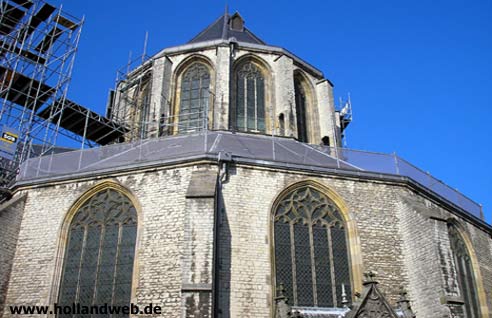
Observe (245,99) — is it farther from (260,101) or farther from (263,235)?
(263,235)

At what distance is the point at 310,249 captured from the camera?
464 inches

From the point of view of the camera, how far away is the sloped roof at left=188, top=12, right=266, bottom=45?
20.4m

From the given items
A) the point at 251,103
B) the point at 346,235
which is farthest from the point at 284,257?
the point at 251,103

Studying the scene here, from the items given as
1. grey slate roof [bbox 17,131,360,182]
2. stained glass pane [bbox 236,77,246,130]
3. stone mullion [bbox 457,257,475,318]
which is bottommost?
stone mullion [bbox 457,257,475,318]

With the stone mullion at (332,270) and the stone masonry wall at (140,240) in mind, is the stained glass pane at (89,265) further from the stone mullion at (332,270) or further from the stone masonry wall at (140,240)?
the stone mullion at (332,270)

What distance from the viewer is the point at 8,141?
48.7ft

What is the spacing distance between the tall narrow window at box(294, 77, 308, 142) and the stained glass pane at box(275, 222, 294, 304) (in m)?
6.39

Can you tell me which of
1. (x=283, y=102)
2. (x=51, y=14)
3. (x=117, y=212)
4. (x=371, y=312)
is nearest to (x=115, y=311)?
(x=117, y=212)

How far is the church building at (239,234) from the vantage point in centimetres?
1068

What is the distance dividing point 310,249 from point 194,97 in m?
8.11

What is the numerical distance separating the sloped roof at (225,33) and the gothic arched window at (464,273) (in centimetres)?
1070

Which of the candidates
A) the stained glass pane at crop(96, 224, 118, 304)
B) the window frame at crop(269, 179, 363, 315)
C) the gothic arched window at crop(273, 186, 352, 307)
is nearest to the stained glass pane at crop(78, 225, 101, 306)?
the stained glass pane at crop(96, 224, 118, 304)

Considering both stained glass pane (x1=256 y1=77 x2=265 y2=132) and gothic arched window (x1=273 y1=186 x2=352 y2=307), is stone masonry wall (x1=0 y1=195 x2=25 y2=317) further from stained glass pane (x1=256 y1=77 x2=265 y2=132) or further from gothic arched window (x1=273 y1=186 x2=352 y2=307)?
stained glass pane (x1=256 y1=77 x2=265 y2=132)

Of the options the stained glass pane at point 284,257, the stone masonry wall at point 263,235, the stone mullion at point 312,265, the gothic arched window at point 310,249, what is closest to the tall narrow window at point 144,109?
the stone masonry wall at point 263,235
